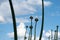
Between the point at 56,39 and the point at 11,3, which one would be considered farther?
the point at 56,39

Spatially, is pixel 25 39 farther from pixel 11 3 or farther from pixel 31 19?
pixel 11 3

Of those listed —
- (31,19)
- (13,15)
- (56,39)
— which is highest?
(13,15)

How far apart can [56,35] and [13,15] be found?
84.6 m

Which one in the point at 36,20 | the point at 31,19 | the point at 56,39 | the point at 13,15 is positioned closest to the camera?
the point at 13,15

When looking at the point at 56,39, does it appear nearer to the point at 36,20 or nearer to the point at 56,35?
the point at 56,35

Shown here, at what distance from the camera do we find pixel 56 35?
104 metres

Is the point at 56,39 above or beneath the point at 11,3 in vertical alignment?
beneath

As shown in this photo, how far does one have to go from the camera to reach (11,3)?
68.2 ft

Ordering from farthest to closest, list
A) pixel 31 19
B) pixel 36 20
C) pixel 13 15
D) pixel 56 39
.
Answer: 1. pixel 56 39
2. pixel 31 19
3. pixel 36 20
4. pixel 13 15

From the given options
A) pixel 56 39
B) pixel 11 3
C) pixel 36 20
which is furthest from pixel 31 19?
pixel 11 3

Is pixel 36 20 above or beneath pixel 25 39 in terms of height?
above

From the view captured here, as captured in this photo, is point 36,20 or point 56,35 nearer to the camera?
point 36,20

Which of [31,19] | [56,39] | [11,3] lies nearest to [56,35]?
[56,39]

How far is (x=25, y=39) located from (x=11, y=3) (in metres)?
79.2
